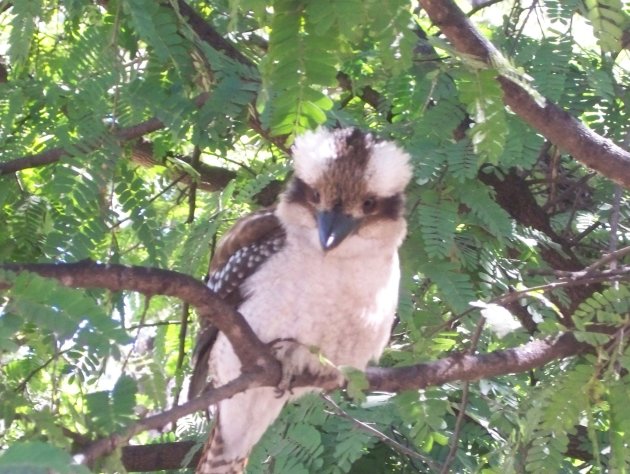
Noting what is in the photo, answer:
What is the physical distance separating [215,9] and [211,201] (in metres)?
0.91

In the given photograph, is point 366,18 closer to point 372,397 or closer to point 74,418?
point 74,418

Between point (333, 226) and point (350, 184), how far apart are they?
224 mm

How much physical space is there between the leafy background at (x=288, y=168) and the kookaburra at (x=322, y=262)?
17 centimetres

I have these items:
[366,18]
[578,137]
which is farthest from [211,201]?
[366,18]

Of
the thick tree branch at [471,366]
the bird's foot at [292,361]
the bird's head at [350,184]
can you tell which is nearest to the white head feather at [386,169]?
the bird's head at [350,184]

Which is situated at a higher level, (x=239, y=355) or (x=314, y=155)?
(x=314, y=155)

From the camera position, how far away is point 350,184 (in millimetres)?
4102

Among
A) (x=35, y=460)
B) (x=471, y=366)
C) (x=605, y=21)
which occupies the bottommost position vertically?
(x=35, y=460)

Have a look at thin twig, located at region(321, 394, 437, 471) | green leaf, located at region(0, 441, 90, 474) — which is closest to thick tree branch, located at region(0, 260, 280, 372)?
green leaf, located at region(0, 441, 90, 474)

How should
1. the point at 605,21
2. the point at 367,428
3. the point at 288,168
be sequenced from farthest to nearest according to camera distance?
the point at 288,168, the point at 367,428, the point at 605,21

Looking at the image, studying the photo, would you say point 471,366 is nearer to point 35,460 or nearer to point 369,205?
point 369,205

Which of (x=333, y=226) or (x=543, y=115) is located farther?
(x=333, y=226)

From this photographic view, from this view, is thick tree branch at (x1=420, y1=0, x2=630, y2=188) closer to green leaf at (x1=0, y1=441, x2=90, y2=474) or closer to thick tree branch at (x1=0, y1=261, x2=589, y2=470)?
thick tree branch at (x1=0, y1=261, x2=589, y2=470)

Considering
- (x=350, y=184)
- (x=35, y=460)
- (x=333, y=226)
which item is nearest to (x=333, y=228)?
(x=333, y=226)
